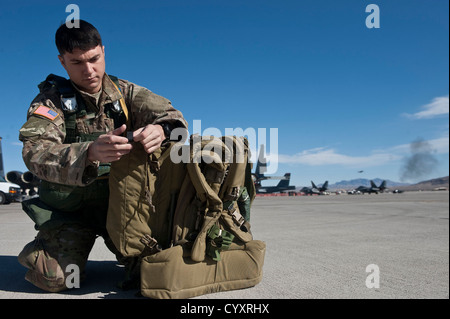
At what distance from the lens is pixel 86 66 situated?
1938mm

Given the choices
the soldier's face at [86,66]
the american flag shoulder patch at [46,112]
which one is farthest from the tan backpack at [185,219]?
the soldier's face at [86,66]

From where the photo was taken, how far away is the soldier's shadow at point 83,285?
1.77 meters

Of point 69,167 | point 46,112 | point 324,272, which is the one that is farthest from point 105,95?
point 324,272

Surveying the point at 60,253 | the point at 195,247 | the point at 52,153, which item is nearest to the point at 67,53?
the point at 52,153

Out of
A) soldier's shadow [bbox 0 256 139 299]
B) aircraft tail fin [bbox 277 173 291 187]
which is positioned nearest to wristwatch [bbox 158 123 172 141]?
soldier's shadow [bbox 0 256 139 299]

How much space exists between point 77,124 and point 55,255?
2.76ft

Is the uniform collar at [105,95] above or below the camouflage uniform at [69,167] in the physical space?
above

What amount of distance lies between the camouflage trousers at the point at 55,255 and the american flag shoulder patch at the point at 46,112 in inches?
27.7

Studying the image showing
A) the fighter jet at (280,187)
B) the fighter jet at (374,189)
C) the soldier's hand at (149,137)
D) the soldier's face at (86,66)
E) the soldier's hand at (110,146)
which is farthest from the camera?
the fighter jet at (374,189)

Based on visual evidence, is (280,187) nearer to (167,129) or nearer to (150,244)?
(167,129)

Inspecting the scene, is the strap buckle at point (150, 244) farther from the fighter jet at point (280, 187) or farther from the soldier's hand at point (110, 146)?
the fighter jet at point (280, 187)

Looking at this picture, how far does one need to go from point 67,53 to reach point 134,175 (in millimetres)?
877

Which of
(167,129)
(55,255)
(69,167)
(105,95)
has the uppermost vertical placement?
(105,95)

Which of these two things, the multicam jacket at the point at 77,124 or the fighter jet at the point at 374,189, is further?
the fighter jet at the point at 374,189
